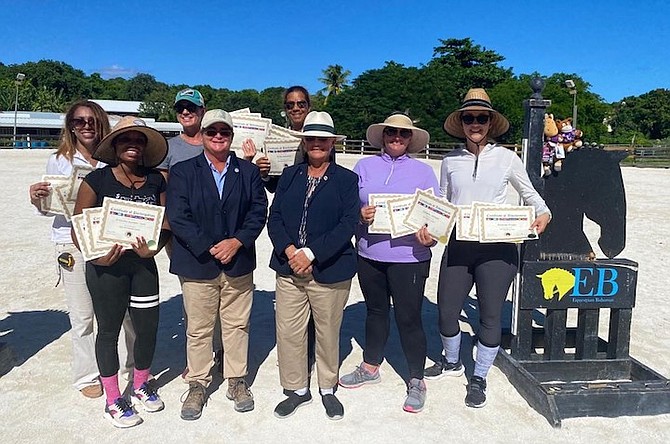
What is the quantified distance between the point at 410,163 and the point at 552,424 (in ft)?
6.47

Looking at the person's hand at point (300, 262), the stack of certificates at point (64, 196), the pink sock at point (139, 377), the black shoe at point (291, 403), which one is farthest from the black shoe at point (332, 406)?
the stack of certificates at point (64, 196)

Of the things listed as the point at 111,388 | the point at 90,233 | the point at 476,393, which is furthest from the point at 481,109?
the point at 111,388

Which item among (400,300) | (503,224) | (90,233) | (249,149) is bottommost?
(400,300)

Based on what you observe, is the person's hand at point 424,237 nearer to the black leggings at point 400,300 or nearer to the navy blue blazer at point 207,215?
the black leggings at point 400,300

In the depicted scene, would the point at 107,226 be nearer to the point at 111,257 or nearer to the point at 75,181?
the point at 111,257

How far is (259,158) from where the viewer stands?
3916mm

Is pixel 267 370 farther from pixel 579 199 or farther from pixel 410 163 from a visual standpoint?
pixel 579 199

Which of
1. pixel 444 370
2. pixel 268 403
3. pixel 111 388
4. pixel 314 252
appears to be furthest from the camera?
pixel 444 370

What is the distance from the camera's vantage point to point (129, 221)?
3.22 metres

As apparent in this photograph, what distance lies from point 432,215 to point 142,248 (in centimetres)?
182

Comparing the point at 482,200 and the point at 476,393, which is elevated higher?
the point at 482,200

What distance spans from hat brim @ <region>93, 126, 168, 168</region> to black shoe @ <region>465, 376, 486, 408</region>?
2688 mm

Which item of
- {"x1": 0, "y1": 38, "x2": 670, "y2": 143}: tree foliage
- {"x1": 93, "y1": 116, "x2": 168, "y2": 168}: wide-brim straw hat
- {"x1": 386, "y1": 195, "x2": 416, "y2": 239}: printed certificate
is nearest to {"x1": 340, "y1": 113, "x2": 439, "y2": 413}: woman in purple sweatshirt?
{"x1": 386, "y1": 195, "x2": 416, "y2": 239}: printed certificate

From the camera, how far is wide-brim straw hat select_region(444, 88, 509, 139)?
3.64m
